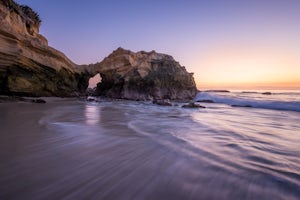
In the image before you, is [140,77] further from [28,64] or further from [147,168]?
[147,168]

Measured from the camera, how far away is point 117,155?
2.41 metres

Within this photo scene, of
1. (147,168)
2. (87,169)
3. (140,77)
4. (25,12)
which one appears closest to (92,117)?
(87,169)

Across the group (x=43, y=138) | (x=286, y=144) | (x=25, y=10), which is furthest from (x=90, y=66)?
(x=286, y=144)

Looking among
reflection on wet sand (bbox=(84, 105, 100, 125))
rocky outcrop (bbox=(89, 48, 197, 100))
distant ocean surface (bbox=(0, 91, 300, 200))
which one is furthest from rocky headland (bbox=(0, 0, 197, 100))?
distant ocean surface (bbox=(0, 91, 300, 200))

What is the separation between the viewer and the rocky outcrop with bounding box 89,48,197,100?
20.6 meters

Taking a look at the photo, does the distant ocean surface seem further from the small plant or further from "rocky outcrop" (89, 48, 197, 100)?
the small plant

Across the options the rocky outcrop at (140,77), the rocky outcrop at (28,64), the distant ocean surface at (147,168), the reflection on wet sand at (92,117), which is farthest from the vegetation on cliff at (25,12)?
the distant ocean surface at (147,168)

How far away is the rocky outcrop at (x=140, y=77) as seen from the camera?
20578 millimetres

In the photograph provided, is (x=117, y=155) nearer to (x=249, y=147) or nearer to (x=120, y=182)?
(x=120, y=182)

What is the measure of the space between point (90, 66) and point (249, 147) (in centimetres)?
1987

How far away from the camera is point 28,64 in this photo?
12422 millimetres

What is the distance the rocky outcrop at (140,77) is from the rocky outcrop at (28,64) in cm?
467

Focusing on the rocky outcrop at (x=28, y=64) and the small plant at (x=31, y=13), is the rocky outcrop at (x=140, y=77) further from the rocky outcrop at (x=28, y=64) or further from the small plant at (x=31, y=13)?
the small plant at (x=31, y=13)

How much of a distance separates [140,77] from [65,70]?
771 cm
